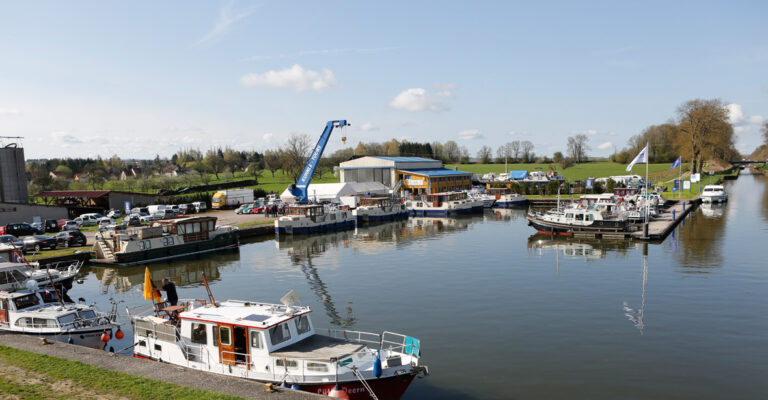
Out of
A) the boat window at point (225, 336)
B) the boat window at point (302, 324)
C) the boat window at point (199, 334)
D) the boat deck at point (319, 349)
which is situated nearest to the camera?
the boat deck at point (319, 349)

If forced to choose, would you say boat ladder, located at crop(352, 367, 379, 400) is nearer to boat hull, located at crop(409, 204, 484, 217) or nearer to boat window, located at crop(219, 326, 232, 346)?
boat window, located at crop(219, 326, 232, 346)

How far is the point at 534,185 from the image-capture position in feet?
332

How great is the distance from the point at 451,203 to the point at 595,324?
56.6 m

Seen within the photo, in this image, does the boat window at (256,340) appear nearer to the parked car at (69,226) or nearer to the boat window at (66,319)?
the boat window at (66,319)

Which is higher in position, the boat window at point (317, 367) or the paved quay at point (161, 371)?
the boat window at point (317, 367)

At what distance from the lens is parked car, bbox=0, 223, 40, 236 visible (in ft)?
155

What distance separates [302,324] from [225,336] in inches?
95.3

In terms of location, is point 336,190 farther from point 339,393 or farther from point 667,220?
point 339,393

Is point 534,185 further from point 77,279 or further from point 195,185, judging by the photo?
point 77,279

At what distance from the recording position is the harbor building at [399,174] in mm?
96062

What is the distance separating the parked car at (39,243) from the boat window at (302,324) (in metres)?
34.6

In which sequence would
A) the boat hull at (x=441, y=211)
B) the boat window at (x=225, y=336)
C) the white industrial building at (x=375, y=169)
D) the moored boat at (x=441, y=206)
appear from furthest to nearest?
1. the white industrial building at (x=375, y=169)
2. the moored boat at (x=441, y=206)
3. the boat hull at (x=441, y=211)
4. the boat window at (x=225, y=336)

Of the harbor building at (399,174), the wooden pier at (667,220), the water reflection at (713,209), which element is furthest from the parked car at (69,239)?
the water reflection at (713,209)

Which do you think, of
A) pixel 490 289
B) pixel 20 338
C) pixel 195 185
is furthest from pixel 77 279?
pixel 195 185
